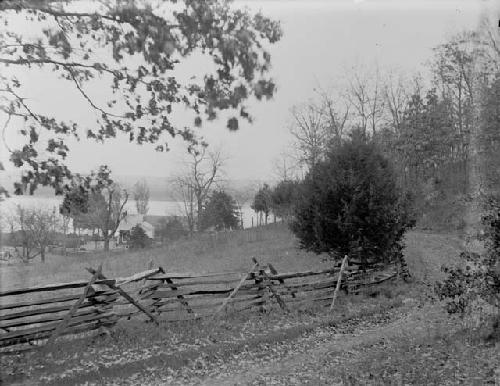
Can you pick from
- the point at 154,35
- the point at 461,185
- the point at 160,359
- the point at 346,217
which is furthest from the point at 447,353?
the point at 461,185

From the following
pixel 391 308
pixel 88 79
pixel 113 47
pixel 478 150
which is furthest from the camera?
pixel 478 150

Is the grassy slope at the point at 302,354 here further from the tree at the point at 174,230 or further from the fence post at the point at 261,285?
the tree at the point at 174,230

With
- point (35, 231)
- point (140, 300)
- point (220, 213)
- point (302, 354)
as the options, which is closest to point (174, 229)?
point (220, 213)

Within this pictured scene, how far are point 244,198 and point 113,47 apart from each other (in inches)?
2152

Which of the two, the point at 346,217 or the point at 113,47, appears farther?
the point at 346,217

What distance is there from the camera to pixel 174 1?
4.41m

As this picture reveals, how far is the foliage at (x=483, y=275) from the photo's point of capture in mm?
7379

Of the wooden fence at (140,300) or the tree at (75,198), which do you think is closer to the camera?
the tree at (75,198)

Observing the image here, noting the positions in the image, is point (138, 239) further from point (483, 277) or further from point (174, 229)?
point (483, 277)

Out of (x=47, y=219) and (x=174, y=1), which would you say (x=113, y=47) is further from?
(x=47, y=219)

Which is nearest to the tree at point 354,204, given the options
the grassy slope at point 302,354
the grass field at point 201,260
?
the grassy slope at point 302,354

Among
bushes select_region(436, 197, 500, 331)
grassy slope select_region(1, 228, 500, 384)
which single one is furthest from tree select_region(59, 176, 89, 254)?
bushes select_region(436, 197, 500, 331)

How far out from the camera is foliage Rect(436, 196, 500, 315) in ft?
24.2

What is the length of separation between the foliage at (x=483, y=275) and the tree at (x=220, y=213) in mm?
36562
